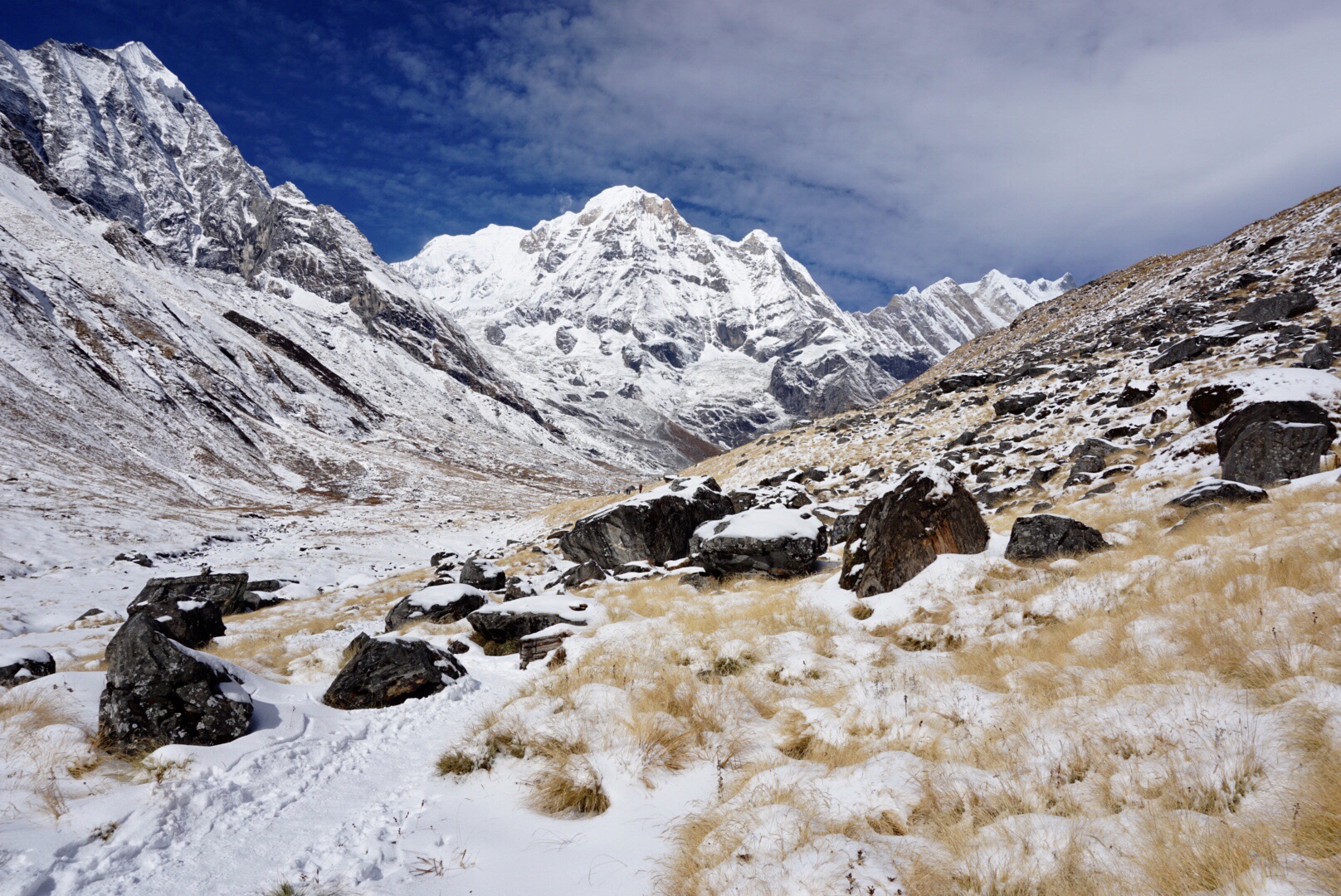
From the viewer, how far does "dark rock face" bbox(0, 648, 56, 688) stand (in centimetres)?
826

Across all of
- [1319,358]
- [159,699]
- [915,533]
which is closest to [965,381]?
[1319,358]

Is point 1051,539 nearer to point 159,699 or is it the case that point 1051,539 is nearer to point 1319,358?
point 159,699

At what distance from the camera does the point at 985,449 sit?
24.0m

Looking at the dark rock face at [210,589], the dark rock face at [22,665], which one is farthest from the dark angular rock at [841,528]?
the dark rock face at [210,589]

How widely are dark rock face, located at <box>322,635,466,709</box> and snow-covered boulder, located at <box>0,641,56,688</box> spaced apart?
4.45 metres

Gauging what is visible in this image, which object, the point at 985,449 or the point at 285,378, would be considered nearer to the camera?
the point at 985,449

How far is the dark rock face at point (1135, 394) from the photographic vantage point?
2202 cm

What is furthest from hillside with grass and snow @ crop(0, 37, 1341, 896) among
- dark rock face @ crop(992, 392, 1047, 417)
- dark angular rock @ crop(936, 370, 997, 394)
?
dark angular rock @ crop(936, 370, 997, 394)

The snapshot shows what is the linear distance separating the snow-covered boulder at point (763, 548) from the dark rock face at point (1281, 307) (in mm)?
25234

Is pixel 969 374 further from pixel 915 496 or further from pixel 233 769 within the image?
pixel 233 769

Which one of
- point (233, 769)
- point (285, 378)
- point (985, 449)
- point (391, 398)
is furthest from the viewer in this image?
point (391, 398)

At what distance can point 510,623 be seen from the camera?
11.3 meters

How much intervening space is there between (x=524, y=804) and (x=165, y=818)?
2.90 meters

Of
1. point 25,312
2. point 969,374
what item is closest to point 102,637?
point 969,374
